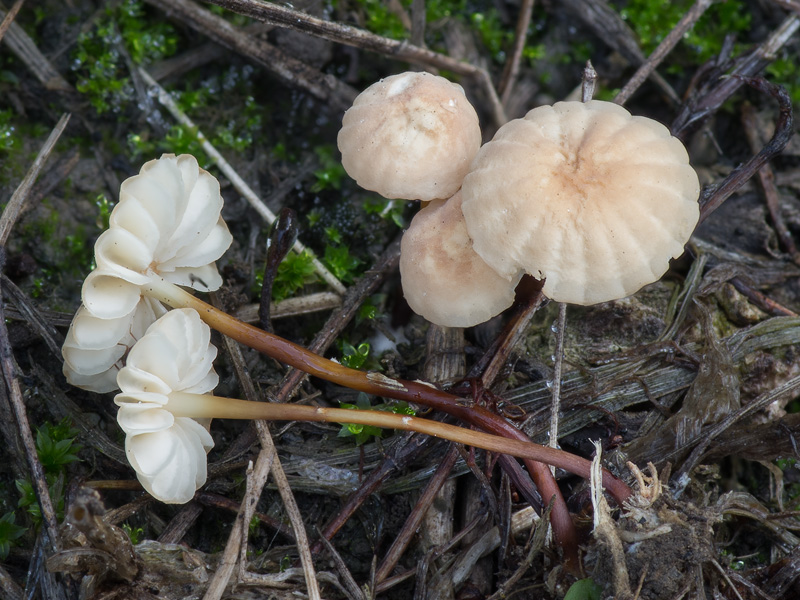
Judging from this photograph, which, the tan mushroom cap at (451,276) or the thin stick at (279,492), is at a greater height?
the tan mushroom cap at (451,276)

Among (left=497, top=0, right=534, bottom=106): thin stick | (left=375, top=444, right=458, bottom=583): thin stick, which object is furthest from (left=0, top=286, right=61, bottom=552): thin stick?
(left=497, top=0, right=534, bottom=106): thin stick

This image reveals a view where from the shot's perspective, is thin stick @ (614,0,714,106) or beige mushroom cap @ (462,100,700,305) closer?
beige mushroom cap @ (462,100,700,305)

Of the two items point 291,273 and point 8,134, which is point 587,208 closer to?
point 291,273

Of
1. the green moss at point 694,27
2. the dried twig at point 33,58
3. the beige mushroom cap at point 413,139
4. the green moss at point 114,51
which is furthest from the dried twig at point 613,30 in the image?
the dried twig at point 33,58

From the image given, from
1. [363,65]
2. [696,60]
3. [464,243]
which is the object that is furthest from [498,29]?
[464,243]

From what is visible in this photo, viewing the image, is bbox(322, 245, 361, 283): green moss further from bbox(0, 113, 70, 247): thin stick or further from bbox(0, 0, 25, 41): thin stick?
bbox(0, 0, 25, 41): thin stick

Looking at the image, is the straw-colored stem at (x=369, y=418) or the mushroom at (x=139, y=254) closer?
the mushroom at (x=139, y=254)

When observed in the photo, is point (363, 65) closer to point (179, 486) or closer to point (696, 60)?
point (696, 60)

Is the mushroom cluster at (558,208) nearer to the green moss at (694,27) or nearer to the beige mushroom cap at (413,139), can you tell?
the beige mushroom cap at (413,139)
